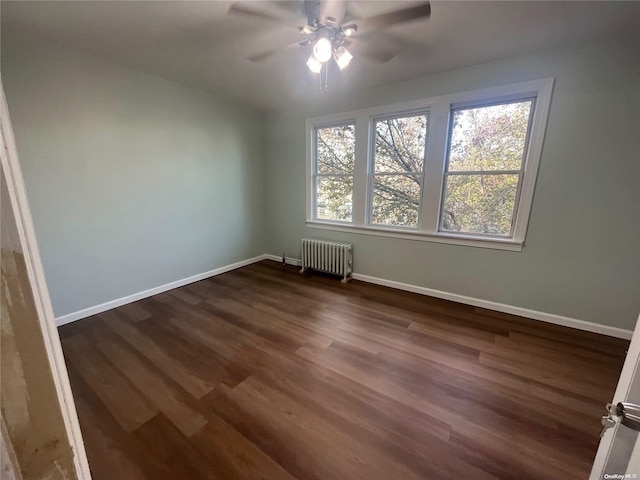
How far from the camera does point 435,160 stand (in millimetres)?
2824

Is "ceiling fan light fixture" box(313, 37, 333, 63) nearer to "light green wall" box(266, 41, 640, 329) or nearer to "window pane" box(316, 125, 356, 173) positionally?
"light green wall" box(266, 41, 640, 329)

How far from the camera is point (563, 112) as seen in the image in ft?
7.29

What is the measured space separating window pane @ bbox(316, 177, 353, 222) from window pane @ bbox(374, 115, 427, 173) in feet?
1.67

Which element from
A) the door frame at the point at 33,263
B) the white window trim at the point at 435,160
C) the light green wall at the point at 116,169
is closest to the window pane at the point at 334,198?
the white window trim at the point at 435,160

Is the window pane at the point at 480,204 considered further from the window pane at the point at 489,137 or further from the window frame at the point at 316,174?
the window frame at the point at 316,174

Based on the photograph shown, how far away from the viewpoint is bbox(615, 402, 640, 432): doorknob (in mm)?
557

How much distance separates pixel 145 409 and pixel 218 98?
3.48 metres

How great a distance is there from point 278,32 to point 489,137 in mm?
2204

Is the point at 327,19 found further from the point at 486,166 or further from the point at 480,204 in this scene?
the point at 480,204

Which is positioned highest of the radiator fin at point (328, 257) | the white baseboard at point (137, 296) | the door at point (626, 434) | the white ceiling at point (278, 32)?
the white ceiling at point (278, 32)

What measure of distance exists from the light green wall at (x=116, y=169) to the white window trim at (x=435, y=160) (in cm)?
141

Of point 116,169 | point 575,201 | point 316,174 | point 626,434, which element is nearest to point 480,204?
point 575,201

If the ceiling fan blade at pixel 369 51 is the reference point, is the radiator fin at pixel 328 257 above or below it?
below

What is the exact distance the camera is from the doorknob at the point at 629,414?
557mm
